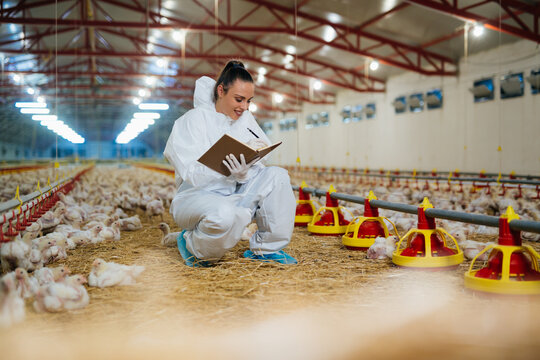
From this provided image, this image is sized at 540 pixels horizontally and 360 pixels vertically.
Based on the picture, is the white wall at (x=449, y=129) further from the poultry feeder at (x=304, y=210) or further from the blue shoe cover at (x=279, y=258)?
the blue shoe cover at (x=279, y=258)

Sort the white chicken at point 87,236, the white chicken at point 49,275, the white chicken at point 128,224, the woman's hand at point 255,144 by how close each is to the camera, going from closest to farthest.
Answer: the white chicken at point 49,275, the woman's hand at point 255,144, the white chicken at point 87,236, the white chicken at point 128,224

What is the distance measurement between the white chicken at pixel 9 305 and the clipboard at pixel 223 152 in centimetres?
106

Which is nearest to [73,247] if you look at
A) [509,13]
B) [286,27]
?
[509,13]

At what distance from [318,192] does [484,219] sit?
86.0 inches

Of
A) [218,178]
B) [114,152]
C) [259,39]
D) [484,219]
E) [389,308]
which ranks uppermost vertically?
[259,39]

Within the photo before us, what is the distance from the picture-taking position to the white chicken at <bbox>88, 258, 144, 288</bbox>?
2.34 meters

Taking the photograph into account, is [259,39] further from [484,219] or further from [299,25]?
[484,219]

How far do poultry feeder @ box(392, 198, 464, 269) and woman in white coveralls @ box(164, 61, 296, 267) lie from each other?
717 mm

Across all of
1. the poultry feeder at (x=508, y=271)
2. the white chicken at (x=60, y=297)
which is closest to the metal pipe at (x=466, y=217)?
the poultry feeder at (x=508, y=271)

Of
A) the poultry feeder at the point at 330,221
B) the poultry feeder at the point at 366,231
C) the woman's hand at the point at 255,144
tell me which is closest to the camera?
the woman's hand at the point at 255,144

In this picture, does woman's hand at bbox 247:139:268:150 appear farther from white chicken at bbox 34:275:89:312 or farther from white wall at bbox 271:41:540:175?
white wall at bbox 271:41:540:175

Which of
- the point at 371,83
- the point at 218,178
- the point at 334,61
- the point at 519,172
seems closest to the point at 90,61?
the point at 334,61

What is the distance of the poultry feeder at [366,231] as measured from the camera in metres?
3.34

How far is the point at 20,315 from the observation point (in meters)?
1.80
